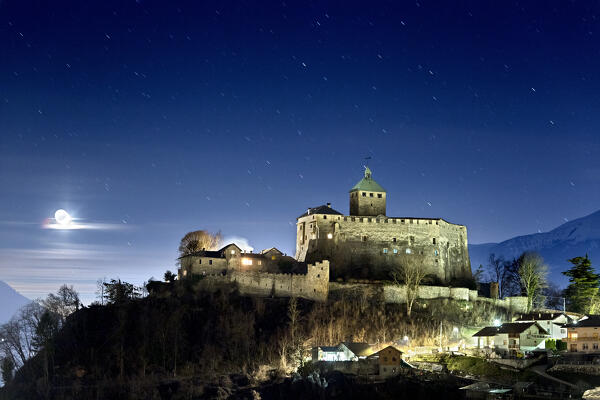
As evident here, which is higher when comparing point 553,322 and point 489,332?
point 553,322

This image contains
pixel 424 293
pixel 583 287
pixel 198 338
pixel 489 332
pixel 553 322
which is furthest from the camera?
pixel 424 293

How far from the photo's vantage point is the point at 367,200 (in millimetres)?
90875

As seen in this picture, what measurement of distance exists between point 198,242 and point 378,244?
22779 millimetres

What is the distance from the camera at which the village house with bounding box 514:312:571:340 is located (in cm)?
6550

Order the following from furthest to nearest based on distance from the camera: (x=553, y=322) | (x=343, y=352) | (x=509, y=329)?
(x=553, y=322)
(x=509, y=329)
(x=343, y=352)

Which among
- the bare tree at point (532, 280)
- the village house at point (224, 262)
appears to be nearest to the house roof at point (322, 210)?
the village house at point (224, 262)

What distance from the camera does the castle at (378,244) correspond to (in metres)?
85.4

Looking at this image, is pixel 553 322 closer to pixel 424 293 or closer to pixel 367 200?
pixel 424 293

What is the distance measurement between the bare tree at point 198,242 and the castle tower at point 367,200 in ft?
60.4

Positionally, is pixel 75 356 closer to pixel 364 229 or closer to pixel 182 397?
pixel 182 397

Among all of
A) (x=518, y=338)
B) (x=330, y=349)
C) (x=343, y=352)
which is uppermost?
(x=518, y=338)

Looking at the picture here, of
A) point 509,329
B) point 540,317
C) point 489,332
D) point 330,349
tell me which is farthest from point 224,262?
point 540,317

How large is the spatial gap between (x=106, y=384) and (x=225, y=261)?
18.4 metres

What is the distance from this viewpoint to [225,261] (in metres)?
75.1
